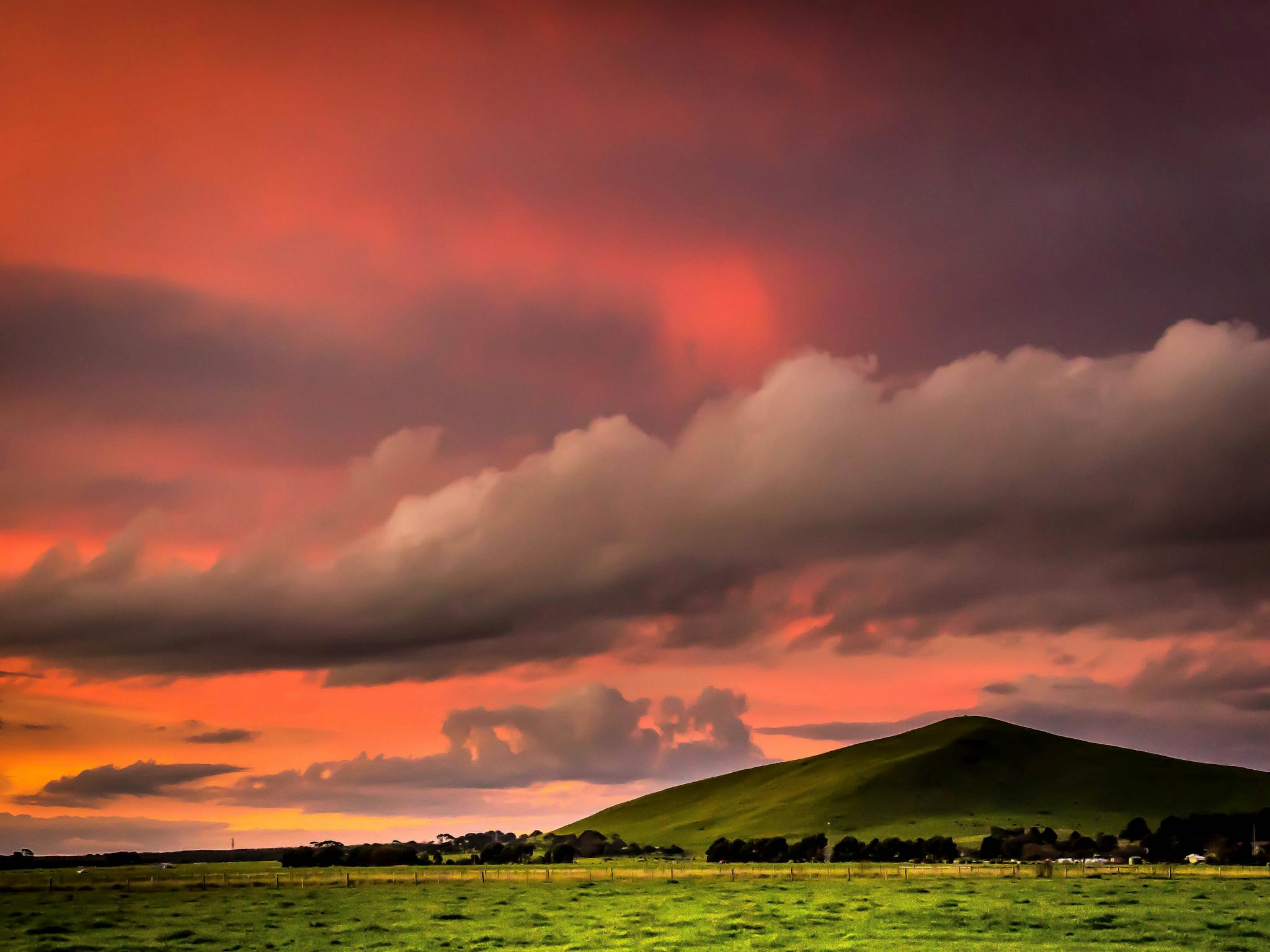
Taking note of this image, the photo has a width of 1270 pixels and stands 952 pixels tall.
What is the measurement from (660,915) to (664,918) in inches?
77.6

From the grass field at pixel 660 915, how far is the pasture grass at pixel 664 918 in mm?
234

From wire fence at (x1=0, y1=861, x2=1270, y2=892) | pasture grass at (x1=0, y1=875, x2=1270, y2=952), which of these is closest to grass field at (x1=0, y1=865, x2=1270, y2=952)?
pasture grass at (x1=0, y1=875, x2=1270, y2=952)

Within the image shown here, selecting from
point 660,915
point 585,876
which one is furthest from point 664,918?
point 585,876

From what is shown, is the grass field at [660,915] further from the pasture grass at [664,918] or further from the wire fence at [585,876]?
the wire fence at [585,876]

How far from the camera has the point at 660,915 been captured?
6988 cm

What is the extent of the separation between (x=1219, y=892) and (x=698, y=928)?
50135mm

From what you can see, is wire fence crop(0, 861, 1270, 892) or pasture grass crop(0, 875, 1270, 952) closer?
pasture grass crop(0, 875, 1270, 952)

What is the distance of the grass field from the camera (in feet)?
186

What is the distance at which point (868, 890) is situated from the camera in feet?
307

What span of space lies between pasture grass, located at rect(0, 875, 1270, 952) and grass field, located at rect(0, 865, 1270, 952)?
0.23 m

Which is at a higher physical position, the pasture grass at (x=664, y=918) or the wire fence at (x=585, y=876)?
the pasture grass at (x=664, y=918)

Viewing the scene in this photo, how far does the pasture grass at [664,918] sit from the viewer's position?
56.2m

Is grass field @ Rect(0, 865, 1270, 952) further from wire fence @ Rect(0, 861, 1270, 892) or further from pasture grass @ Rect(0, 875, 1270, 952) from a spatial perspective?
wire fence @ Rect(0, 861, 1270, 892)

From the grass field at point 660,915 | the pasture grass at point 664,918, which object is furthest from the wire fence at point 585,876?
the pasture grass at point 664,918
